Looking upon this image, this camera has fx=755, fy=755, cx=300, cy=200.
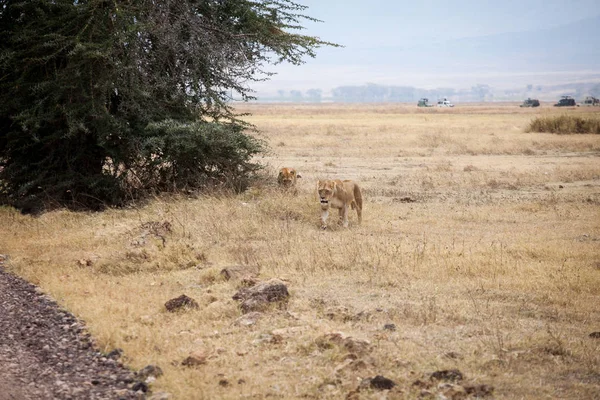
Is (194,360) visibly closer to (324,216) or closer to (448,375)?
(448,375)

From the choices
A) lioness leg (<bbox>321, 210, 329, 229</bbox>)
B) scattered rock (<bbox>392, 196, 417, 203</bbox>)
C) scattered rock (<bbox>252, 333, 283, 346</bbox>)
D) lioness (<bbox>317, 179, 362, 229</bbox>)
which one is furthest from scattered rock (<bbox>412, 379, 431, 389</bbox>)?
scattered rock (<bbox>392, 196, 417, 203</bbox>)

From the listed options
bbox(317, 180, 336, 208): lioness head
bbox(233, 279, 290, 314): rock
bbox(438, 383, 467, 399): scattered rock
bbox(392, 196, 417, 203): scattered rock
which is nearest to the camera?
bbox(438, 383, 467, 399): scattered rock

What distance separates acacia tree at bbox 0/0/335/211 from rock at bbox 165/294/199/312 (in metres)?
6.76

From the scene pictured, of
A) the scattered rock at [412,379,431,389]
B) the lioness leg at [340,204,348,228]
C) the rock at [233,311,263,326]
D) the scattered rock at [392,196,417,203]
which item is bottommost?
the scattered rock at [392,196,417,203]

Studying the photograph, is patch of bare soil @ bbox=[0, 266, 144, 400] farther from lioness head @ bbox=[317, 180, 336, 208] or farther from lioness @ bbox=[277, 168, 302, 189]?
lioness @ bbox=[277, 168, 302, 189]

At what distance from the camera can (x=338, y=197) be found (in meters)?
13.5

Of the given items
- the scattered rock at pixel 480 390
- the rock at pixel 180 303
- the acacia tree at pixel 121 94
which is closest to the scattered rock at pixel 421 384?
the scattered rock at pixel 480 390

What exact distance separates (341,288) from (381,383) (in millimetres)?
3195

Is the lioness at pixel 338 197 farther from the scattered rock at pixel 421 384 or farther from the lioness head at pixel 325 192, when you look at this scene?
the scattered rock at pixel 421 384

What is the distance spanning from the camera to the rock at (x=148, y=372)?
669 cm

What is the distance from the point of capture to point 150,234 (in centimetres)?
1197

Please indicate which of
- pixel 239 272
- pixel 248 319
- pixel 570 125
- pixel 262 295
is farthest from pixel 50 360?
pixel 570 125

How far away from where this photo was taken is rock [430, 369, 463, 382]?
6.38 metres

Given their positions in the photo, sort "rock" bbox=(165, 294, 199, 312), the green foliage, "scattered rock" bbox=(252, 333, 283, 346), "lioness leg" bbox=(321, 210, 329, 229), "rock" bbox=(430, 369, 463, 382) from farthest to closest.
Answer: the green foliage → "lioness leg" bbox=(321, 210, 329, 229) → "rock" bbox=(165, 294, 199, 312) → "scattered rock" bbox=(252, 333, 283, 346) → "rock" bbox=(430, 369, 463, 382)
